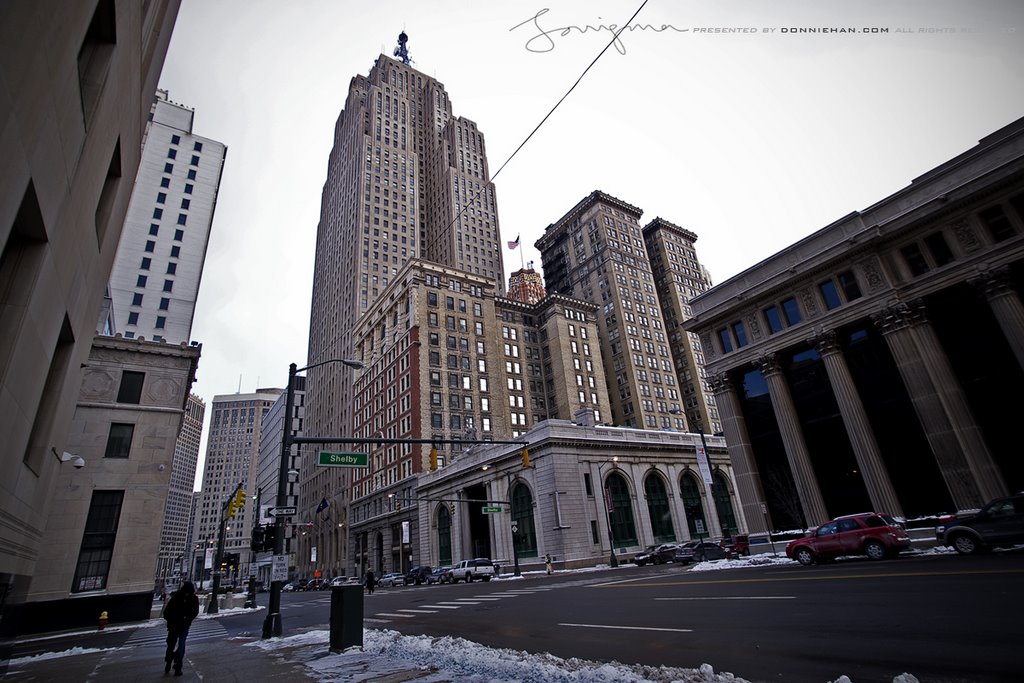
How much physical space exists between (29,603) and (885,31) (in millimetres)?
46437

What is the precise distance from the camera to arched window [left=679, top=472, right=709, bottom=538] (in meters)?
57.1

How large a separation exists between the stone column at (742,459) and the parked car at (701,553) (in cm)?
257

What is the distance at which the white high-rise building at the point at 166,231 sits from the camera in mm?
62344

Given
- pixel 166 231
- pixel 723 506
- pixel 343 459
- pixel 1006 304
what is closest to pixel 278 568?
pixel 343 459

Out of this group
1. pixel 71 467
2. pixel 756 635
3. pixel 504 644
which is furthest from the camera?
pixel 71 467

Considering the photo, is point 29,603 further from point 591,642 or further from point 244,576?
point 244,576

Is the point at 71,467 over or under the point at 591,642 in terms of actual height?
over

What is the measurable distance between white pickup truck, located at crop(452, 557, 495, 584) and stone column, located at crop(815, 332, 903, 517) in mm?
29383

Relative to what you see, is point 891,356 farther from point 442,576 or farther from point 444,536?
point 444,536

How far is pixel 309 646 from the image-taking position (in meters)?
12.3

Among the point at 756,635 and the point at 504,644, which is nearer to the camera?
the point at 756,635

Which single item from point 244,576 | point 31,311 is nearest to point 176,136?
point 31,311

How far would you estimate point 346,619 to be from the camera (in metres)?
11.0

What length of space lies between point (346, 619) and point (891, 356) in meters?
32.4
